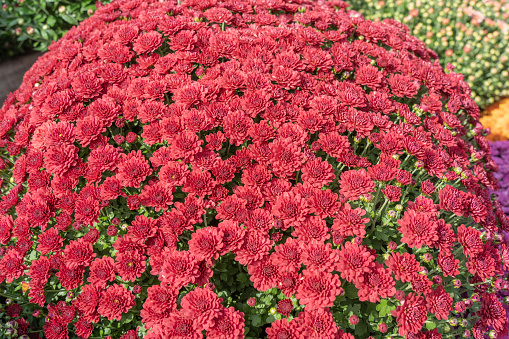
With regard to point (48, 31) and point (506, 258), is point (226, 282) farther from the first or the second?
point (48, 31)

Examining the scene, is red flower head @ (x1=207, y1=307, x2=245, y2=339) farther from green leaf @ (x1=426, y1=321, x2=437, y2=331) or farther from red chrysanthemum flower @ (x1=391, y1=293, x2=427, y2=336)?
green leaf @ (x1=426, y1=321, x2=437, y2=331)

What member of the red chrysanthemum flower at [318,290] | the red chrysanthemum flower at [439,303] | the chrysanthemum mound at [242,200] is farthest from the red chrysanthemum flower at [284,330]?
the red chrysanthemum flower at [439,303]

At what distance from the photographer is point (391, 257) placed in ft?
6.15

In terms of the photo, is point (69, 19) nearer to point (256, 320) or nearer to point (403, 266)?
point (256, 320)

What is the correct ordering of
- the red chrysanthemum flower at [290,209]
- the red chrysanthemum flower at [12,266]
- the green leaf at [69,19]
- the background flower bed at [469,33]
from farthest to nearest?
the background flower bed at [469,33] < the green leaf at [69,19] < the red chrysanthemum flower at [12,266] < the red chrysanthemum flower at [290,209]

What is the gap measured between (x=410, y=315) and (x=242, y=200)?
1097 millimetres

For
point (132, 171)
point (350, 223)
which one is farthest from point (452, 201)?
point (132, 171)

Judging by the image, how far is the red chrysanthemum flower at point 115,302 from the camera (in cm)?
182

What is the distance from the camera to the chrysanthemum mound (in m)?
1.79

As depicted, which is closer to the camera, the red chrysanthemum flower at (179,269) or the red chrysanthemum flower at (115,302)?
the red chrysanthemum flower at (179,269)

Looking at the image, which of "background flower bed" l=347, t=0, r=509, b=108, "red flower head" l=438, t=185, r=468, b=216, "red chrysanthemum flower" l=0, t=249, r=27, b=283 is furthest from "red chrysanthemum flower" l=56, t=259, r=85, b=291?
"background flower bed" l=347, t=0, r=509, b=108

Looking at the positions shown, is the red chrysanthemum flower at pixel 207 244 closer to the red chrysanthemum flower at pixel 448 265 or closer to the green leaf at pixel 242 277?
the green leaf at pixel 242 277

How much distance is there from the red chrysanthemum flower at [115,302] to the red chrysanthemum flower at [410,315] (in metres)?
1.46

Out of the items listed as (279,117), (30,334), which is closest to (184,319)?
(279,117)
